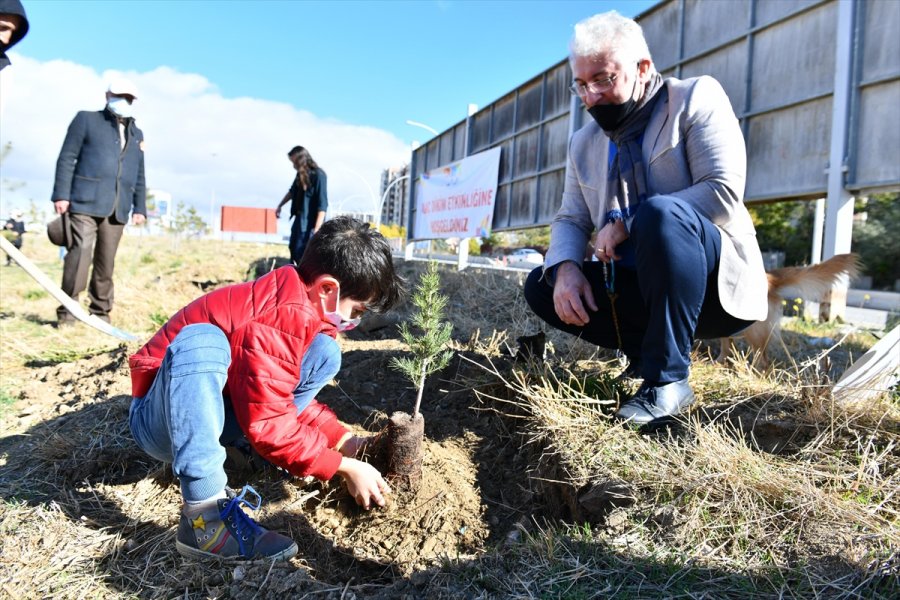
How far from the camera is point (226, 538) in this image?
1597mm

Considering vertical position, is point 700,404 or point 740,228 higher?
point 740,228

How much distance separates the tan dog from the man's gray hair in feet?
5.11

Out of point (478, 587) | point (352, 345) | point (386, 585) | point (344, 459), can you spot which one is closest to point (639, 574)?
point (478, 587)

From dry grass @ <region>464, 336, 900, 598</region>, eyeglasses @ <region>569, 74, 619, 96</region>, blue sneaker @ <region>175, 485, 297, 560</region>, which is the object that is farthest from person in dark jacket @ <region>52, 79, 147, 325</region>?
dry grass @ <region>464, 336, 900, 598</region>

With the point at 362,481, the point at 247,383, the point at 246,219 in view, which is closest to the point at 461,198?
the point at 362,481

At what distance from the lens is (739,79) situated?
17.5 feet

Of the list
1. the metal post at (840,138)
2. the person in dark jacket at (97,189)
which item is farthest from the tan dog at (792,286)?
the person in dark jacket at (97,189)

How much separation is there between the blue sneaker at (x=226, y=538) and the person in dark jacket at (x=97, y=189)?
4160 mm

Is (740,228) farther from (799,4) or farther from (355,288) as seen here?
(799,4)

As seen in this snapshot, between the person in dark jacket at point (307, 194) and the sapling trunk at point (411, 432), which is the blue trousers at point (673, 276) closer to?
the sapling trunk at point (411, 432)

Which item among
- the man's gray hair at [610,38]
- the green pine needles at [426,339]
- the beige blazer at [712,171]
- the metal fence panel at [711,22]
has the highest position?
the metal fence panel at [711,22]

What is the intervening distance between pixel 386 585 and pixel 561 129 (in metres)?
7.16

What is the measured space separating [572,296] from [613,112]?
0.76 meters

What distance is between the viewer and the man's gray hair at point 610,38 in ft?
7.03
